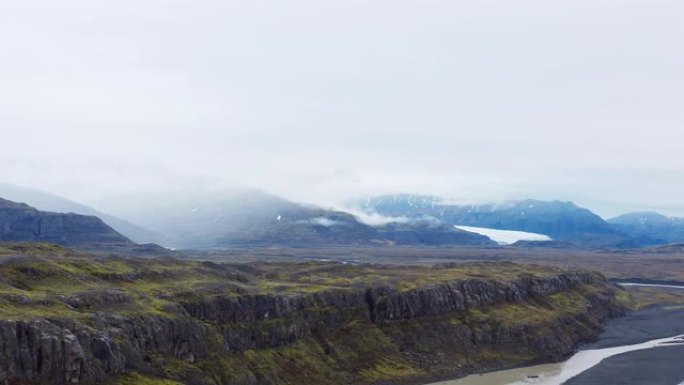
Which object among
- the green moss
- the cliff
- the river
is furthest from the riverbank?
the green moss

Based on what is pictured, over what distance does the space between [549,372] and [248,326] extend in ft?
204

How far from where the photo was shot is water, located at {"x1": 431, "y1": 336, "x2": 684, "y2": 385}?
13525cm

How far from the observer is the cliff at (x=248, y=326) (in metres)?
93.4

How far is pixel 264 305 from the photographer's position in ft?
425

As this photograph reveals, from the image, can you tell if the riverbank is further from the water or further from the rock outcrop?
the rock outcrop

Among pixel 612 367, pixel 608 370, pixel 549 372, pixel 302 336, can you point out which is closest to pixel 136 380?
pixel 302 336

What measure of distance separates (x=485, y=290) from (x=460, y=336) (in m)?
27.1

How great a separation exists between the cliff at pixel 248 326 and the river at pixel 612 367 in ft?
13.1

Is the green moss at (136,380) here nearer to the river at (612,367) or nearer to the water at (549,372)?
the water at (549,372)

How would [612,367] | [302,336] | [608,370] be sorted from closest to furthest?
1. [302,336]
2. [608,370]
3. [612,367]

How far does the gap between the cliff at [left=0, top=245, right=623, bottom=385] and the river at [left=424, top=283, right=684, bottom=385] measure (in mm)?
3992

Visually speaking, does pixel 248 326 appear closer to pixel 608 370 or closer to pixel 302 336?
pixel 302 336

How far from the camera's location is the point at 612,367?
145125mm

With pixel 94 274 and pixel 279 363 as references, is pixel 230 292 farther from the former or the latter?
pixel 94 274
